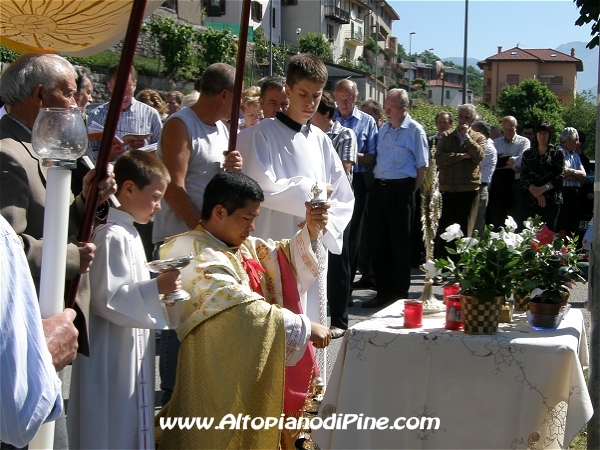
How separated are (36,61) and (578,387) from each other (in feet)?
8.49

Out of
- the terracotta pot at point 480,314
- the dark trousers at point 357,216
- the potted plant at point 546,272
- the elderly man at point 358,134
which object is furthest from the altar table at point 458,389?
the elderly man at point 358,134

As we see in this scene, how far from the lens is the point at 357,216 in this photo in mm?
7668

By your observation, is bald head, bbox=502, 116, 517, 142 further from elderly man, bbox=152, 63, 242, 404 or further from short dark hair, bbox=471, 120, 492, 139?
elderly man, bbox=152, 63, 242, 404

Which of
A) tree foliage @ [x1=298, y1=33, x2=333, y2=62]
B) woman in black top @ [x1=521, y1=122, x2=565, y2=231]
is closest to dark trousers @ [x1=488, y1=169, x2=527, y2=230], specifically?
woman in black top @ [x1=521, y1=122, x2=565, y2=231]

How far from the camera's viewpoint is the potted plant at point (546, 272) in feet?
12.0

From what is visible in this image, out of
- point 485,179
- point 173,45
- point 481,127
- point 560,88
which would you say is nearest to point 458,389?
point 485,179

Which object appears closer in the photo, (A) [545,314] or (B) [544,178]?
(A) [545,314]

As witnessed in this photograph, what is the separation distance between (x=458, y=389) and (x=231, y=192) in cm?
132

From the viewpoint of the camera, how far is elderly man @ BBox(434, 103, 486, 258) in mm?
8766

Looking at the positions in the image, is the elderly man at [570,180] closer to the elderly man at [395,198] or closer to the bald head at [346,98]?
the elderly man at [395,198]

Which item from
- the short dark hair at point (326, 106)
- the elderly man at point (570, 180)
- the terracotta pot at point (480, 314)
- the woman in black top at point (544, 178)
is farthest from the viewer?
the elderly man at point (570, 180)

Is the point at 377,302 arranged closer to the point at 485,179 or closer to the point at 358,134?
the point at 358,134

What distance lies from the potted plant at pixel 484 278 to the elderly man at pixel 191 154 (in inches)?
57.1

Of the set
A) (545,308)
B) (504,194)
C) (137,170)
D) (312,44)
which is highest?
(312,44)
